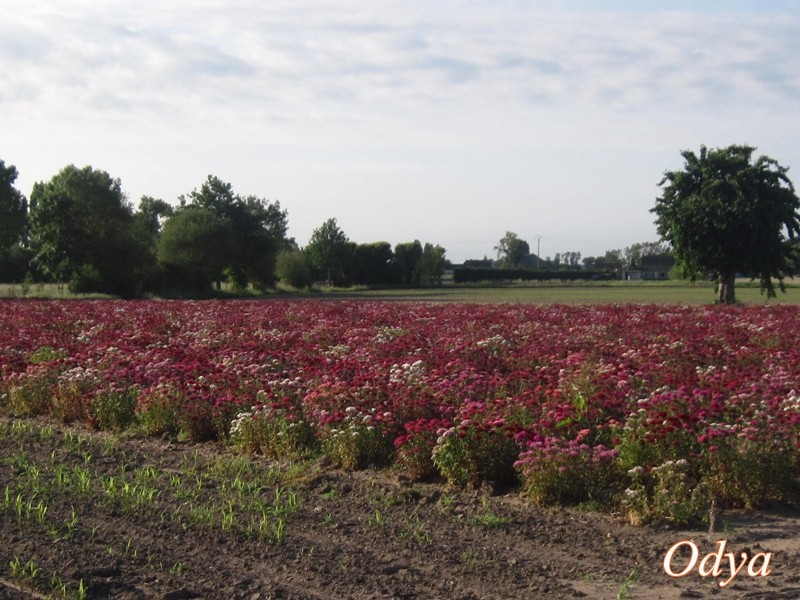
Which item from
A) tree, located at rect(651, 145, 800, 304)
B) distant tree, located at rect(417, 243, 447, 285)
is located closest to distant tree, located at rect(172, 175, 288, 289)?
distant tree, located at rect(417, 243, 447, 285)

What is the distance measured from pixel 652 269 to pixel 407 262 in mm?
68087

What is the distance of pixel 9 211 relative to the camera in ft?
225

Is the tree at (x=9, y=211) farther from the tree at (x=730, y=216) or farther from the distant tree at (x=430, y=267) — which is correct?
the distant tree at (x=430, y=267)

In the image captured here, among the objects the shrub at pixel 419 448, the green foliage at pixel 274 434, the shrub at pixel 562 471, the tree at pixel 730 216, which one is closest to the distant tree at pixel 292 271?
the tree at pixel 730 216

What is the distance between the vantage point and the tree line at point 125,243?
2584 inches

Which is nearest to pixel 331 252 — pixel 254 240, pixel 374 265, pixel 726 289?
pixel 374 265

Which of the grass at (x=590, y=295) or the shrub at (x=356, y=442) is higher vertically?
the grass at (x=590, y=295)

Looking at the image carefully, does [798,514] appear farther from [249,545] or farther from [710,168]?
[710,168]

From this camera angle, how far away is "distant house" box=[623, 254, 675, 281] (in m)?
161

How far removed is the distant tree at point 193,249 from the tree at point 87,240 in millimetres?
6448

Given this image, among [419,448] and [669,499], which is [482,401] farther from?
[669,499]

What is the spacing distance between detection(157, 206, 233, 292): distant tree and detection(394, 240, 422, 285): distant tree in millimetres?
37511

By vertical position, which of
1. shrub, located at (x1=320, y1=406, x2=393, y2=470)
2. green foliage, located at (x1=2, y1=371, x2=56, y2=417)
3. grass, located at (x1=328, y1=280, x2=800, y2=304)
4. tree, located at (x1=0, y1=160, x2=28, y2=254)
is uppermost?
tree, located at (x1=0, y1=160, x2=28, y2=254)

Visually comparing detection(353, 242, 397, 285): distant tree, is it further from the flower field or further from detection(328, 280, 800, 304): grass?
the flower field
